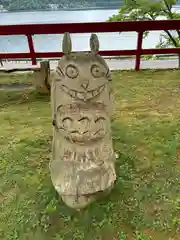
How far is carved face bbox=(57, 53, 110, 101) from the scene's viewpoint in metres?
2.23

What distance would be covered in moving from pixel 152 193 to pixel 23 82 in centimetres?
359

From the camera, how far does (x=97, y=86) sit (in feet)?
7.41

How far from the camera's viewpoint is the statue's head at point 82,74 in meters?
2.23

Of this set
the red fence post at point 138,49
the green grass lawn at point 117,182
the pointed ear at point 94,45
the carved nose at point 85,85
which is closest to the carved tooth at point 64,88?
the carved nose at point 85,85

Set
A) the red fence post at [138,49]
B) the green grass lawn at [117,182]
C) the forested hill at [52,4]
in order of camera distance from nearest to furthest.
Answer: the green grass lawn at [117,182] → the red fence post at [138,49] → the forested hill at [52,4]

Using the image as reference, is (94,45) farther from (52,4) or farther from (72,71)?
(52,4)

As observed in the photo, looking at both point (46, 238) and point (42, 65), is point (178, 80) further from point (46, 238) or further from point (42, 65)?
point (46, 238)

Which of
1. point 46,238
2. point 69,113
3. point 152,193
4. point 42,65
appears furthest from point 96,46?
point 42,65

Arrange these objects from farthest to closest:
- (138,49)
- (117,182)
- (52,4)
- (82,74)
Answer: (52,4)
(138,49)
(117,182)
(82,74)

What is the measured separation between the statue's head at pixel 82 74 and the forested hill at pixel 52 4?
53.8 ft

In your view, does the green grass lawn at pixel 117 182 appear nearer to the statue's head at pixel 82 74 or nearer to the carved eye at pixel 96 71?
the statue's head at pixel 82 74

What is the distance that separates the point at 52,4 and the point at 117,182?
2324cm

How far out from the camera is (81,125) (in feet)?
7.48

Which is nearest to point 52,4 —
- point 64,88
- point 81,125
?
point 64,88
